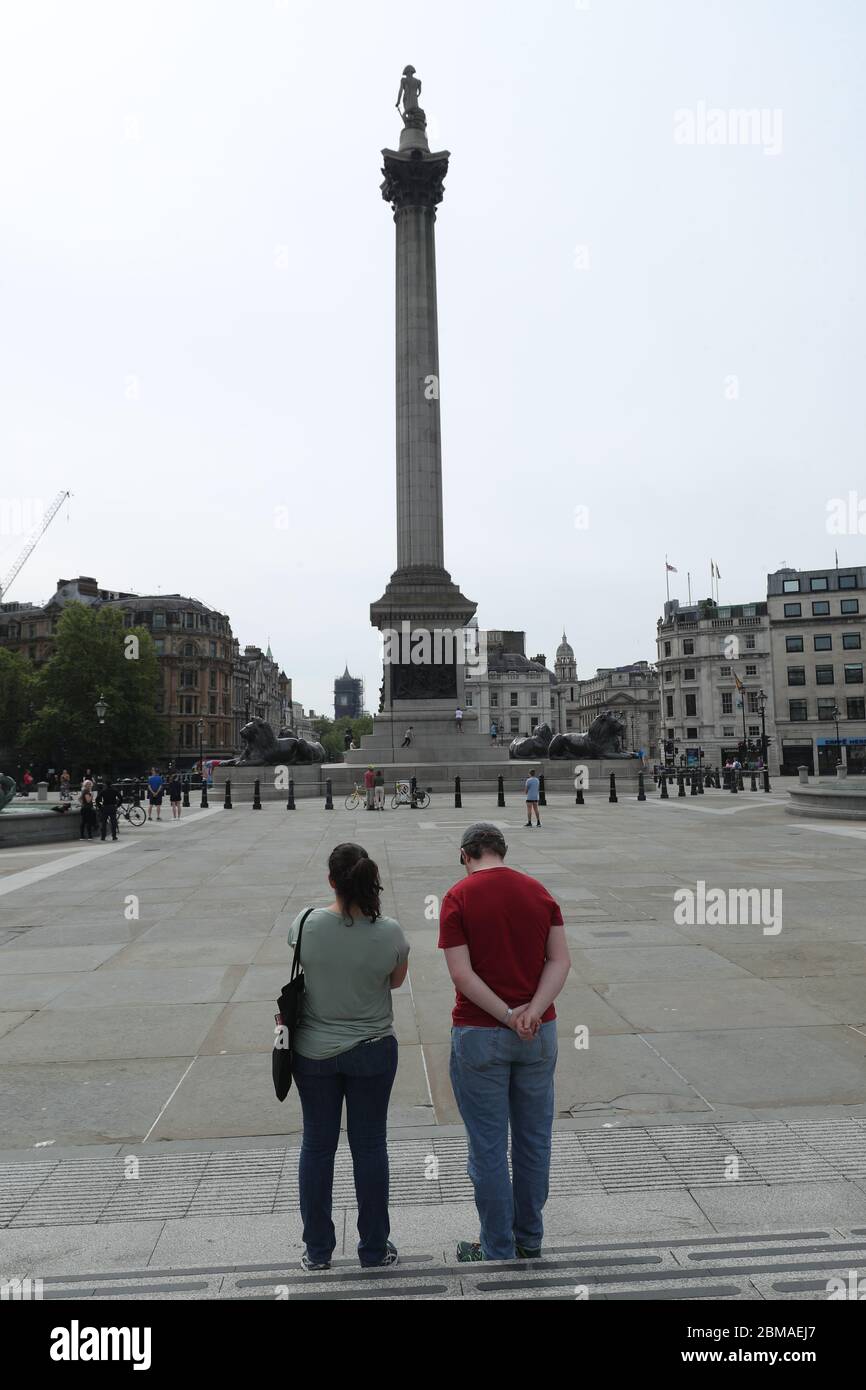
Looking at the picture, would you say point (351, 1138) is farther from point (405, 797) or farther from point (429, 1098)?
point (405, 797)

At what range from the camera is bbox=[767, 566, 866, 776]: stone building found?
88.3 m

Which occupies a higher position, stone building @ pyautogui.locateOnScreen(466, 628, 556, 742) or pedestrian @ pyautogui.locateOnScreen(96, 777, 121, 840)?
stone building @ pyautogui.locateOnScreen(466, 628, 556, 742)

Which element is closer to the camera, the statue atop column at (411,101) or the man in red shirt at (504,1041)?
the man in red shirt at (504,1041)

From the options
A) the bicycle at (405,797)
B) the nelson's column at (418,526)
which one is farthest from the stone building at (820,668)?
the bicycle at (405,797)

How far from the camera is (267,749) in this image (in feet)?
144

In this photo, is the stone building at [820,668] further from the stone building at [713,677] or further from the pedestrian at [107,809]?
the pedestrian at [107,809]

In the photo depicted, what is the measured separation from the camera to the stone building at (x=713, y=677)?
3899 inches

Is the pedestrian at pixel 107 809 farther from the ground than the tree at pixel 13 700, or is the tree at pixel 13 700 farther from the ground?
the tree at pixel 13 700

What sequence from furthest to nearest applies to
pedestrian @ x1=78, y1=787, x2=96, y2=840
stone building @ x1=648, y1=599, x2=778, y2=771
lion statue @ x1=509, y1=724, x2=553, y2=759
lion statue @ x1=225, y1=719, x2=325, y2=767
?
1. stone building @ x1=648, y1=599, x2=778, y2=771
2. lion statue @ x1=509, y1=724, x2=553, y2=759
3. lion statue @ x1=225, y1=719, x2=325, y2=767
4. pedestrian @ x1=78, y1=787, x2=96, y2=840

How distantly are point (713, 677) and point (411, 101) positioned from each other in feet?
213

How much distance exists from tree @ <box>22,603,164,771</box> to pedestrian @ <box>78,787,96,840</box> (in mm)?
51362

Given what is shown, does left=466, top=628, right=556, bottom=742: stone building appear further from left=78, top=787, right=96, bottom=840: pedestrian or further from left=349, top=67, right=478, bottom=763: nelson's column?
left=78, top=787, right=96, bottom=840: pedestrian

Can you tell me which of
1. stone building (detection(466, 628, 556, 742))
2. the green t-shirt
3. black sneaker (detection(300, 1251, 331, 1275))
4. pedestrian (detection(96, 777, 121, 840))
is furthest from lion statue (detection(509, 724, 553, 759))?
stone building (detection(466, 628, 556, 742))

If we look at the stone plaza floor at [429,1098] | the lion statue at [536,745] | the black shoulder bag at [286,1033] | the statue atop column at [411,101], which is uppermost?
the statue atop column at [411,101]
